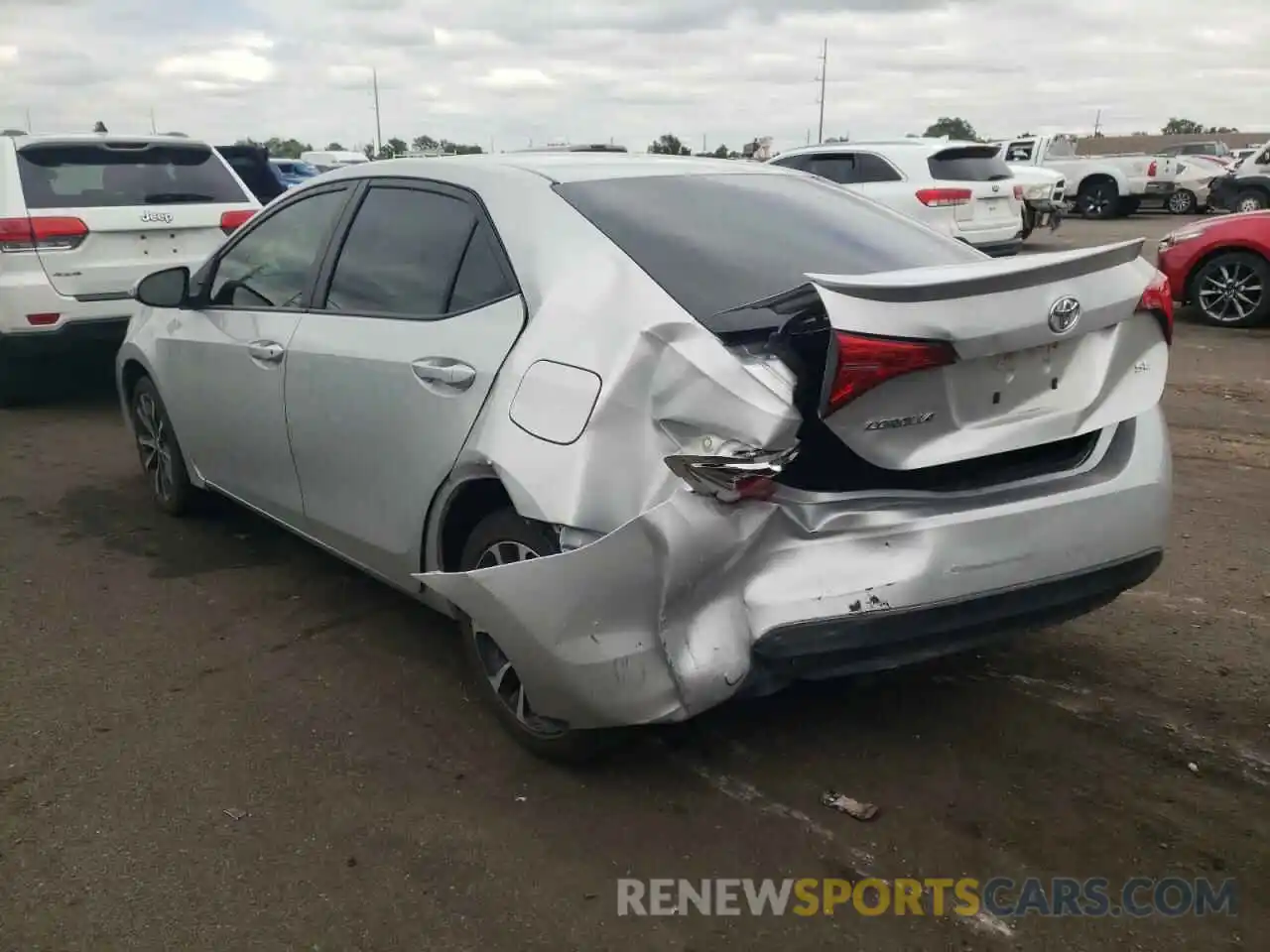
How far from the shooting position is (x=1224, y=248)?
9.88 meters

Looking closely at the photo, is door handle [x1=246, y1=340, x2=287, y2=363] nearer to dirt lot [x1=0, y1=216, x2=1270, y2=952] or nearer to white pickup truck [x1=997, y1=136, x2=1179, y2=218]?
dirt lot [x1=0, y1=216, x2=1270, y2=952]

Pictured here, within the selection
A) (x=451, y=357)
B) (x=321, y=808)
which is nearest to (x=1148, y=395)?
(x=451, y=357)

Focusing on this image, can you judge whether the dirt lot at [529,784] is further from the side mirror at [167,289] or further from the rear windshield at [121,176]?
the rear windshield at [121,176]

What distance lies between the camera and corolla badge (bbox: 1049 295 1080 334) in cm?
274

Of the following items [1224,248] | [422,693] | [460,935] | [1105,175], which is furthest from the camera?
[1105,175]

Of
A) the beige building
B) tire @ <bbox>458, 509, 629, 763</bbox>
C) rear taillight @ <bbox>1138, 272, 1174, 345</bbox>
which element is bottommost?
tire @ <bbox>458, 509, 629, 763</bbox>

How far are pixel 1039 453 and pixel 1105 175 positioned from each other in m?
25.9

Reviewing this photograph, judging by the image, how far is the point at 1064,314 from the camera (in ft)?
9.05

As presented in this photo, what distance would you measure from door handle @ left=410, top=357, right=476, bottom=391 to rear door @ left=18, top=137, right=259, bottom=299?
4.83 metres

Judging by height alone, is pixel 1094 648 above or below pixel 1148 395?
below

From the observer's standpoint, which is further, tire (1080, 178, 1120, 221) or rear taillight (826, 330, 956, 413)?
tire (1080, 178, 1120, 221)

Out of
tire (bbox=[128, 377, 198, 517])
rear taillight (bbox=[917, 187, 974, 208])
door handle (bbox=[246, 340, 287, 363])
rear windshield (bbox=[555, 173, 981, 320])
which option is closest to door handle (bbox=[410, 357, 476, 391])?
rear windshield (bbox=[555, 173, 981, 320])

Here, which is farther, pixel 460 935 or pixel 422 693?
pixel 422 693

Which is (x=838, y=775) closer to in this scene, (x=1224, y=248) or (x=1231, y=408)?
(x=1231, y=408)
